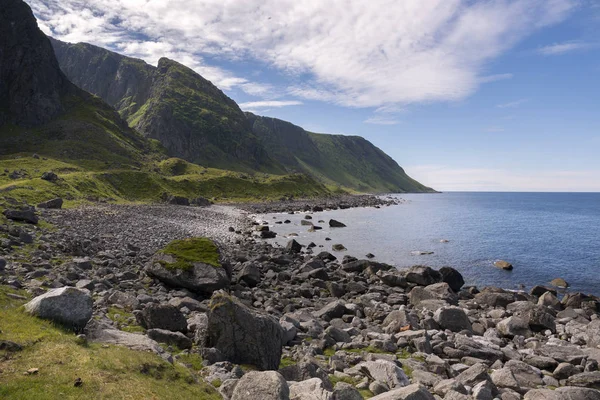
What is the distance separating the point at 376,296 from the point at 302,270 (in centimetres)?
1067

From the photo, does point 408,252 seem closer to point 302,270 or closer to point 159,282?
point 302,270

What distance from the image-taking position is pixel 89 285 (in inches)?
850

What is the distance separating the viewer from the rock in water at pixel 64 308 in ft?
43.3

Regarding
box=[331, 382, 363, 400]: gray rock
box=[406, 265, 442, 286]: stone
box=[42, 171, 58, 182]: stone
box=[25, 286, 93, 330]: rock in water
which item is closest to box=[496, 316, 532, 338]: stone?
box=[406, 265, 442, 286]: stone

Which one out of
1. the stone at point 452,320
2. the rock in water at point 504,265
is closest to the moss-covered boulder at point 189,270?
the stone at point 452,320

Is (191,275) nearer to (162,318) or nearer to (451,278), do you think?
(162,318)

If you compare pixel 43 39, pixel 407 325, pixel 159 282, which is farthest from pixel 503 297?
pixel 43 39

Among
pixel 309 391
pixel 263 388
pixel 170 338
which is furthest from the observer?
pixel 170 338

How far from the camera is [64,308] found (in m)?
13.3

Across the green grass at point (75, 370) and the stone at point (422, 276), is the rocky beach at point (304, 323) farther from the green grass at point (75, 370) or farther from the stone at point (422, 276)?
the green grass at point (75, 370)

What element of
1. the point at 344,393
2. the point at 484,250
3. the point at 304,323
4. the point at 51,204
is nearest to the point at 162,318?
the point at 304,323

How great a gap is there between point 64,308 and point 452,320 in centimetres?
2209

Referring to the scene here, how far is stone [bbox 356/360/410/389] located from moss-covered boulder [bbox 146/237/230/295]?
14760 mm

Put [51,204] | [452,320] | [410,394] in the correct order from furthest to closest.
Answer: [51,204], [452,320], [410,394]
